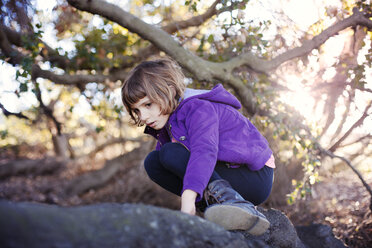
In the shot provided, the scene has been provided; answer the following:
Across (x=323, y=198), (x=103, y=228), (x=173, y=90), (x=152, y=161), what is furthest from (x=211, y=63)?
(x=103, y=228)

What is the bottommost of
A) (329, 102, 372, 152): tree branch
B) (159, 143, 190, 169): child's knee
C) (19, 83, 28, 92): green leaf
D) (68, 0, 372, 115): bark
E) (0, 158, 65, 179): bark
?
(0, 158, 65, 179): bark

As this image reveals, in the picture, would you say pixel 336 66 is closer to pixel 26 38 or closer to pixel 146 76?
pixel 146 76

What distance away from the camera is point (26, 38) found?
349 cm

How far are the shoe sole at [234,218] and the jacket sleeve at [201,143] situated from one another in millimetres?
128

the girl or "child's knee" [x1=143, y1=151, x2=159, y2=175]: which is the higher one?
the girl

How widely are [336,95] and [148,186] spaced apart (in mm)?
3447

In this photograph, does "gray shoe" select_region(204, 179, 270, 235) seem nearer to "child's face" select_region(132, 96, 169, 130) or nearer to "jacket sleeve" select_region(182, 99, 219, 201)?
"jacket sleeve" select_region(182, 99, 219, 201)

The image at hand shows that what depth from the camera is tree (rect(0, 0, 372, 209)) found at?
339 cm

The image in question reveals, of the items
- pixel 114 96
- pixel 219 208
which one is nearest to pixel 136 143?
pixel 114 96

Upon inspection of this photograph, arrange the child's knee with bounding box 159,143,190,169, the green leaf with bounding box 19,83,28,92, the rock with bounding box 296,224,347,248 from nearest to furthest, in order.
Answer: the child's knee with bounding box 159,143,190,169
the rock with bounding box 296,224,347,248
the green leaf with bounding box 19,83,28,92

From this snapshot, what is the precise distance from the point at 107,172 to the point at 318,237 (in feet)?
18.6

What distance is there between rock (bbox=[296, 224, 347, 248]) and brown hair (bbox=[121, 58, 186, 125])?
147 cm

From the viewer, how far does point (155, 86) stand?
2.18 metres

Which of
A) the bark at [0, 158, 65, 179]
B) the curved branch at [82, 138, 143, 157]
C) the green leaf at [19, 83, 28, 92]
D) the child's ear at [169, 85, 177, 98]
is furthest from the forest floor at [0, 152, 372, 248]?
the green leaf at [19, 83, 28, 92]
